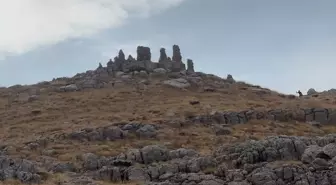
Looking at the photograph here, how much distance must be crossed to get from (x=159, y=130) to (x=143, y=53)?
1593 inches

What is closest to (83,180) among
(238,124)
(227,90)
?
(238,124)

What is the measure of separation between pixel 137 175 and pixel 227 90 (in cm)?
4703

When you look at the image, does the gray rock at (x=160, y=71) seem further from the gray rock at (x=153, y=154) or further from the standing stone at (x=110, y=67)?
the gray rock at (x=153, y=154)

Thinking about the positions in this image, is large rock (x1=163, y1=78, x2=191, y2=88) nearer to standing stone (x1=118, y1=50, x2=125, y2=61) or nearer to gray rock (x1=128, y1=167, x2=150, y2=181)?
standing stone (x1=118, y1=50, x2=125, y2=61)

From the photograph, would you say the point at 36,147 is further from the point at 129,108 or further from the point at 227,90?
the point at 227,90

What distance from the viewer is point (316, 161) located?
32.0m

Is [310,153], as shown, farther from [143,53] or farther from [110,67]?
[110,67]

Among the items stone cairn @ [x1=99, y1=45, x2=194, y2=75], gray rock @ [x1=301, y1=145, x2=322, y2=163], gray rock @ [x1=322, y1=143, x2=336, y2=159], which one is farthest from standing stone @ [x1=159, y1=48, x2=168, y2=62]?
gray rock @ [x1=322, y1=143, x2=336, y2=159]

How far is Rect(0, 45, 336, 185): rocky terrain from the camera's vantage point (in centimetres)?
3262

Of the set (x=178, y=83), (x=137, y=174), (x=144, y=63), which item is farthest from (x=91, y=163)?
(x=144, y=63)

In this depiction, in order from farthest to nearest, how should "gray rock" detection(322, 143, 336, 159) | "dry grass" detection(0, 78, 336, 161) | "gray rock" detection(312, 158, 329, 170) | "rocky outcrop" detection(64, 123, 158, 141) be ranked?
"rocky outcrop" detection(64, 123, 158, 141)
"dry grass" detection(0, 78, 336, 161)
"gray rock" detection(322, 143, 336, 159)
"gray rock" detection(312, 158, 329, 170)

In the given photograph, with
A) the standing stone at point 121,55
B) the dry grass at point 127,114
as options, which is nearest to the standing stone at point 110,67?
the standing stone at point 121,55

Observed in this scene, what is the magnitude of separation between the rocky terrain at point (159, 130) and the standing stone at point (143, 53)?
17 centimetres

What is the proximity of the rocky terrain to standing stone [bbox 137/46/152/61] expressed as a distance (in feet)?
0.57
